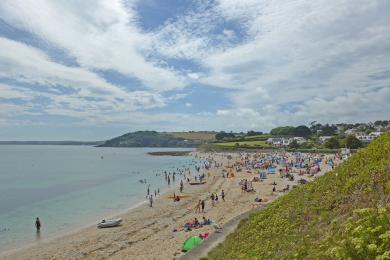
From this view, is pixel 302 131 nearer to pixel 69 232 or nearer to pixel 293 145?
pixel 293 145

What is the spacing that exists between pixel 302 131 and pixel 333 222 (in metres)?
179

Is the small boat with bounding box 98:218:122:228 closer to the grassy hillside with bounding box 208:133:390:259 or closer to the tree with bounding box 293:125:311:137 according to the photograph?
the grassy hillside with bounding box 208:133:390:259

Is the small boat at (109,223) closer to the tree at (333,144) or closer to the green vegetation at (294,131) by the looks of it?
the tree at (333,144)

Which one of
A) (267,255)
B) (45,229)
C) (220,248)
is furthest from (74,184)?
(267,255)

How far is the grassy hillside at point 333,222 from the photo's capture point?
5.75 meters

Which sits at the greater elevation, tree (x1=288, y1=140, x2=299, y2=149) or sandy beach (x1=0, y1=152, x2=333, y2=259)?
tree (x1=288, y1=140, x2=299, y2=149)

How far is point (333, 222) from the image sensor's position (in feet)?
27.0

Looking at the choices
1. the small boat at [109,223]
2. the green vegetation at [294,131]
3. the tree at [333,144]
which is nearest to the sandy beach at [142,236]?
the small boat at [109,223]

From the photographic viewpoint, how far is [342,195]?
9.90 metres

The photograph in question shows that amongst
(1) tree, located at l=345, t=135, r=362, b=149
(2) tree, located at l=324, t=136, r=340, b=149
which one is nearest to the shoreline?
(1) tree, located at l=345, t=135, r=362, b=149

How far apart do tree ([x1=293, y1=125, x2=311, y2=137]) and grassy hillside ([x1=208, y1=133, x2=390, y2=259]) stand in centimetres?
17167

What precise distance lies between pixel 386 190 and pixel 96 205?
116 ft

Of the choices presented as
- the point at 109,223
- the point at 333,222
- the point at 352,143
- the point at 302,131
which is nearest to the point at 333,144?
the point at 352,143

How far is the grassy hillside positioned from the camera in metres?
5.75
